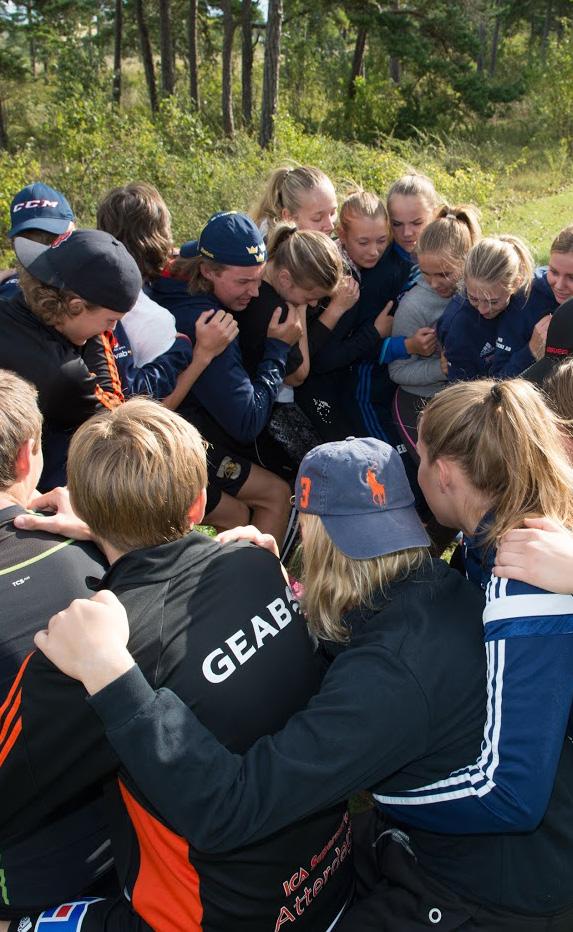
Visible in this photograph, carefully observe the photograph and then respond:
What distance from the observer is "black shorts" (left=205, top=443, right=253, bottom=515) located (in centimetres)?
396

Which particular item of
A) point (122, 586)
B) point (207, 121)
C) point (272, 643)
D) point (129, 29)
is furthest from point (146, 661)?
point (129, 29)

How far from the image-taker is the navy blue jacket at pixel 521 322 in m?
4.02

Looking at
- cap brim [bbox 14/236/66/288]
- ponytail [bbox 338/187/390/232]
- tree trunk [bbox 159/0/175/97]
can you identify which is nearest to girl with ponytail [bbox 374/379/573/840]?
cap brim [bbox 14/236/66/288]

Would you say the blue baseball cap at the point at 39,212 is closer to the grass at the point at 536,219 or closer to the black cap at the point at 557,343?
the black cap at the point at 557,343

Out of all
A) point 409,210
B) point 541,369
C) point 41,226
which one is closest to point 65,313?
point 41,226

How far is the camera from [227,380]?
374cm

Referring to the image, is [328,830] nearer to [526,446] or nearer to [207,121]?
[526,446]

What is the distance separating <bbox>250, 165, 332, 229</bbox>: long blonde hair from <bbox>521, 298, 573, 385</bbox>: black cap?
2.05 metres

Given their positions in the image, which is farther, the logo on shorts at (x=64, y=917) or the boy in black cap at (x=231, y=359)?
the boy in black cap at (x=231, y=359)

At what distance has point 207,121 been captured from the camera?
95.5 ft

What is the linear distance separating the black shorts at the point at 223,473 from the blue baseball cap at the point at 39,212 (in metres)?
1.61

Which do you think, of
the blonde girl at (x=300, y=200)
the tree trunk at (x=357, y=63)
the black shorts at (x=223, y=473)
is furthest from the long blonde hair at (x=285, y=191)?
the tree trunk at (x=357, y=63)

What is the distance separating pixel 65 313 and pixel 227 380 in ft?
2.99

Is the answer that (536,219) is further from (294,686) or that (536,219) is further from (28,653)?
A: (28,653)
